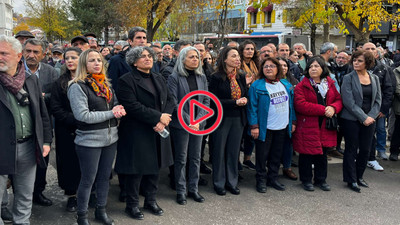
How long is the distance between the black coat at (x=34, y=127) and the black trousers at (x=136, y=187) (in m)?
1.08

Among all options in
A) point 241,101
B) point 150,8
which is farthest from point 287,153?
point 150,8

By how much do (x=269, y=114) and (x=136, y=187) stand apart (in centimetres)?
220

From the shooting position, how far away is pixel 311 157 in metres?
5.68

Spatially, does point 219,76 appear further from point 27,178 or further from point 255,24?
point 255,24

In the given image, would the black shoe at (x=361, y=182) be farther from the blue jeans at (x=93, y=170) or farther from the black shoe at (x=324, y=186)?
the blue jeans at (x=93, y=170)

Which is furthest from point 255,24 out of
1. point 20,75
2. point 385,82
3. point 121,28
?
point 20,75

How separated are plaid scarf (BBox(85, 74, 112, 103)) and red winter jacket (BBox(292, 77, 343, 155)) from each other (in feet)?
9.29

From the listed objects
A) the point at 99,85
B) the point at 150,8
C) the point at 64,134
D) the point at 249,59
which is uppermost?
the point at 150,8

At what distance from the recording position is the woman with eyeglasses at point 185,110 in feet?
16.1

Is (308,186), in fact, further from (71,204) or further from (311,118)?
(71,204)

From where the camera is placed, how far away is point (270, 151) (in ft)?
18.6

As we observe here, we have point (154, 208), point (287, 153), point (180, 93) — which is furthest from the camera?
point (287, 153)

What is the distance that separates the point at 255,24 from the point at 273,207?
44723 millimetres
